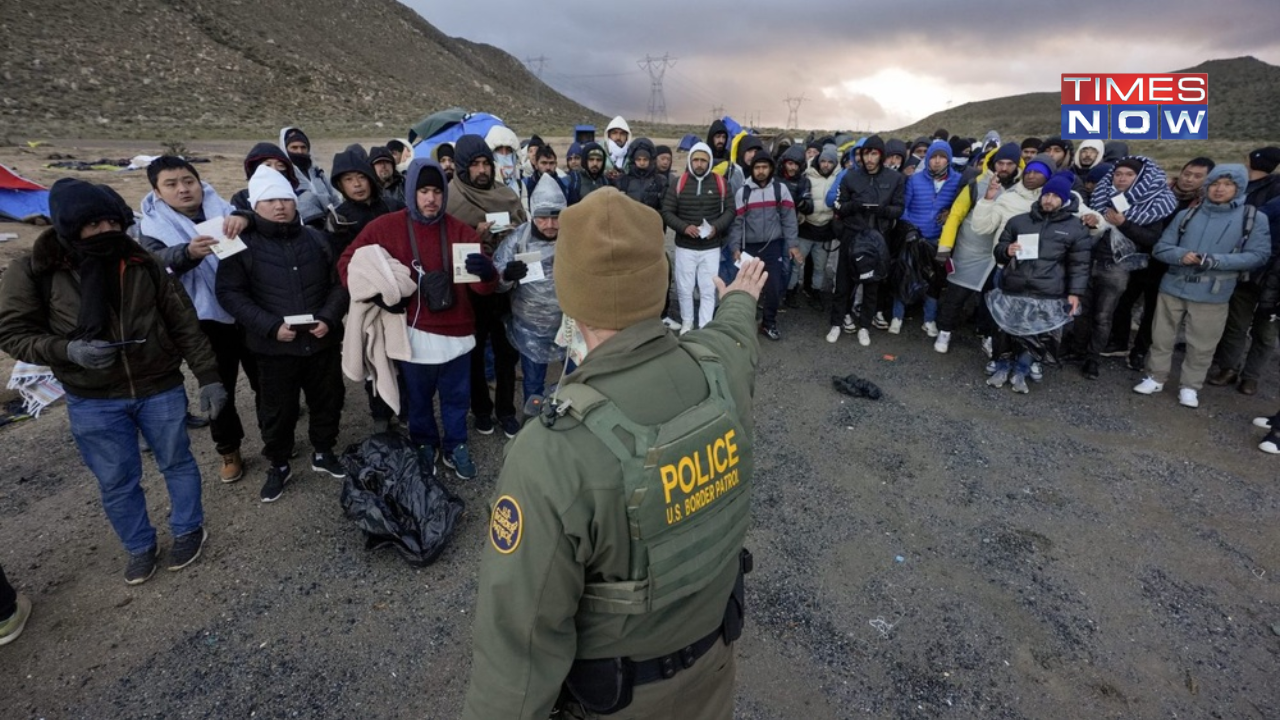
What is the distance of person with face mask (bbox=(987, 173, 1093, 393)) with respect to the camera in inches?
205

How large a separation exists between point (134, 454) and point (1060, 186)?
7070 mm

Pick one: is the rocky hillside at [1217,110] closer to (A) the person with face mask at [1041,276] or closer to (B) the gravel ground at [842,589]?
(A) the person with face mask at [1041,276]

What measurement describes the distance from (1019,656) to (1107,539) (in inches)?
55.4

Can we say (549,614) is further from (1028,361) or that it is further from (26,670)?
(1028,361)

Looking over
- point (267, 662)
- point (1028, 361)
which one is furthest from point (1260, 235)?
point (267, 662)

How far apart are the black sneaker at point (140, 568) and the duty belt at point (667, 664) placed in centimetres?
340

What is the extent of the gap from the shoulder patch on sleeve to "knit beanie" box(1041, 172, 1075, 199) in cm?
580

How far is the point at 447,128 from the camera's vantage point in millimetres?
10055

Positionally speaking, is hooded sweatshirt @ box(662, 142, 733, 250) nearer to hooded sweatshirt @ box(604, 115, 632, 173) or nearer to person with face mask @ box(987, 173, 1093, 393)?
person with face mask @ box(987, 173, 1093, 393)

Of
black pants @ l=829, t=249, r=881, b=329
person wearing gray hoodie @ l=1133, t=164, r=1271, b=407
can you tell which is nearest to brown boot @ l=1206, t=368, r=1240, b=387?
person wearing gray hoodie @ l=1133, t=164, r=1271, b=407

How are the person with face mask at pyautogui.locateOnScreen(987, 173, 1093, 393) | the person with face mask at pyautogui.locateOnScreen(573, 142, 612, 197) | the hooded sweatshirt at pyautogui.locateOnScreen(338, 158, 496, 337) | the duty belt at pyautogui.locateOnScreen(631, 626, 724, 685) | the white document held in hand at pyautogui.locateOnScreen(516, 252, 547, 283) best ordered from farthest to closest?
the person with face mask at pyautogui.locateOnScreen(573, 142, 612, 197) < the person with face mask at pyautogui.locateOnScreen(987, 173, 1093, 393) < the white document held in hand at pyautogui.locateOnScreen(516, 252, 547, 283) < the hooded sweatshirt at pyautogui.locateOnScreen(338, 158, 496, 337) < the duty belt at pyautogui.locateOnScreen(631, 626, 724, 685)

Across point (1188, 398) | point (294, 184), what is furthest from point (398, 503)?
point (1188, 398)

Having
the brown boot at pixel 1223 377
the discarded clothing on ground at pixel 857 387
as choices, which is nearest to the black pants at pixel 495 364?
the discarded clothing on ground at pixel 857 387

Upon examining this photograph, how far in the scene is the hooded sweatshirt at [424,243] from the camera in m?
3.69
